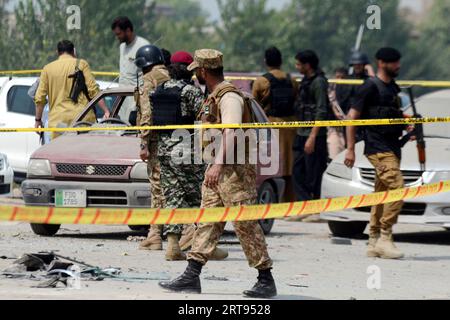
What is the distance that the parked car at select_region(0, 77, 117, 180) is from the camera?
18.5 meters

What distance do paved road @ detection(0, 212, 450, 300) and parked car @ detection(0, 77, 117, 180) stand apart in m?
3.67

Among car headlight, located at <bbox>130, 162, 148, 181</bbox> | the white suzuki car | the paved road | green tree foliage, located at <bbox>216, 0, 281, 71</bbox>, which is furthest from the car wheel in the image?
green tree foliage, located at <bbox>216, 0, 281, 71</bbox>

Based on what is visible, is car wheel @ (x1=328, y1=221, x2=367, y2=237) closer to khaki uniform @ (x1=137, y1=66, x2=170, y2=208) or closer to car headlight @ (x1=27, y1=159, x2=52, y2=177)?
khaki uniform @ (x1=137, y1=66, x2=170, y2=208)

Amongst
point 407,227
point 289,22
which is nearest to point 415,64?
point 289,22

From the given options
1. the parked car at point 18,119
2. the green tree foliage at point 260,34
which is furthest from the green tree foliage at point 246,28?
the parked car at point 18,119

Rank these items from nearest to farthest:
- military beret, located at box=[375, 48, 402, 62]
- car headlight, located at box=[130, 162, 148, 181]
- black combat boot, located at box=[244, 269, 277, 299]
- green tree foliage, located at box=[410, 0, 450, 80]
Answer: black combat boot, located at box=[244, 269, 277, 299]
military beret, located at box=[375, 48, 402, 62]
car headlight, located at box=[130, 162, 148, 181]
green tree foliage, located at box=[410, 0, 450, 80]

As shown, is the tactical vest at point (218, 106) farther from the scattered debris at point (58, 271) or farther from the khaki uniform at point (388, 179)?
the khaki uniform at point (388, 179)

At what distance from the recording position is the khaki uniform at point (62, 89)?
607 inches

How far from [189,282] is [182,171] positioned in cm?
242

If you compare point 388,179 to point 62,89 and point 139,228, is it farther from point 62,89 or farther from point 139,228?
point 62,89

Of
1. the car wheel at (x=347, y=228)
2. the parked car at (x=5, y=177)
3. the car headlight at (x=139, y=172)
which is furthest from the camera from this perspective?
the parked car at (x=5, y=177)

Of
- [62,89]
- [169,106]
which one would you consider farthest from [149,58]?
[62,89]

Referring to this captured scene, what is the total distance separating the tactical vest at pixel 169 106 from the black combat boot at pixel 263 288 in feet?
8.70
